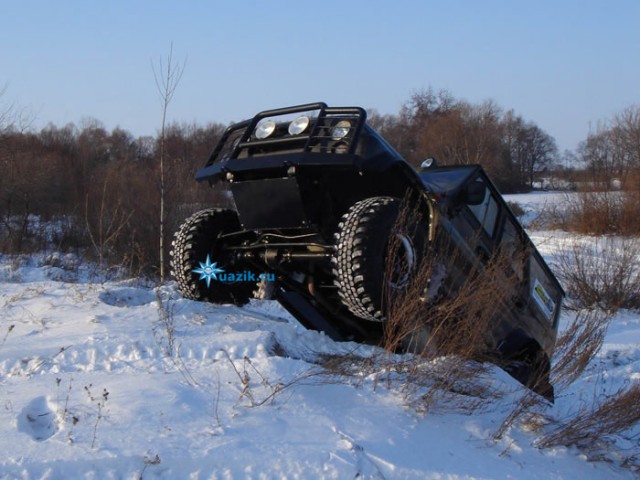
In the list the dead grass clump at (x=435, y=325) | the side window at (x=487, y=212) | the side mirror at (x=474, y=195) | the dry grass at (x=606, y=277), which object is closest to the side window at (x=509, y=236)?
the side window at (x=487, y=212)

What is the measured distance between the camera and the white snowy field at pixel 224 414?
121 inches

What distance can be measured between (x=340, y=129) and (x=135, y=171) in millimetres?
19442

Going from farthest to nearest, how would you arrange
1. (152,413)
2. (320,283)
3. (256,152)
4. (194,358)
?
1. (320,283)
2. (256,152)
3. (194,358)
4. (152,413)

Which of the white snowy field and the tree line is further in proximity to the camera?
the tree line

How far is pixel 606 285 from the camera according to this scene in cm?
1296

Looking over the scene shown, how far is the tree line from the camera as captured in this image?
59.6 feet

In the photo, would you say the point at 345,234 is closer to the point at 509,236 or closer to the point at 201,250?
the point at 201,250

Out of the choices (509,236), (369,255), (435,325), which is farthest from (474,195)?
(369,255)

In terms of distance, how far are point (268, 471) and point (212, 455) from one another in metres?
0.30

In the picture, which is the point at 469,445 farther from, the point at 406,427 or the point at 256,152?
the point at 256,152

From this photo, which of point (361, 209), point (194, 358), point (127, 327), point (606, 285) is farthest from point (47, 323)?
point (606, 285)

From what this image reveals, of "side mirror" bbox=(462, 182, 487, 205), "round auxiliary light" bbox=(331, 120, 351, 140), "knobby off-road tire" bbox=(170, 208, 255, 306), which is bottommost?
"knobby off-road tire" bbox=(170, 208, 255, 306)

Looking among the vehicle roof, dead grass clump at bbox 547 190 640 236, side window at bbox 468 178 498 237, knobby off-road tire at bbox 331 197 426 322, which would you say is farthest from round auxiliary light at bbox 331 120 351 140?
dead grass clump at bbox 547 190 640 236

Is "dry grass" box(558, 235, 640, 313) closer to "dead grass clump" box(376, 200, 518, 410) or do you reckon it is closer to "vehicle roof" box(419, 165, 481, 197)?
"vehicle roof" box(419, 165, 481, 197)
